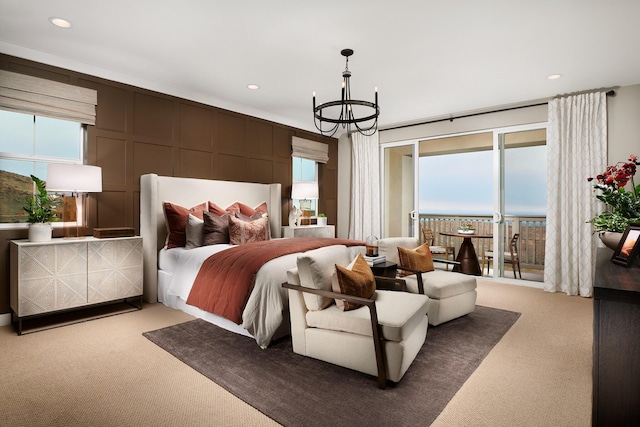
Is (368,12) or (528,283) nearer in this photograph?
(368,12)

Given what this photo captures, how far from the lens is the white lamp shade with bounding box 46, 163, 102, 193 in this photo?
3268mm

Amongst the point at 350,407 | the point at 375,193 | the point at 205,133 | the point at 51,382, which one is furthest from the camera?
the point at 375,193

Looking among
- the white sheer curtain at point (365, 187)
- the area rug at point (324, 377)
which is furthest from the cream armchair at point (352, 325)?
the white sheer curtain at point (365, 187)

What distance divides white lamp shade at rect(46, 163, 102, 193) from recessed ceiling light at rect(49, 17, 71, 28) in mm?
1217

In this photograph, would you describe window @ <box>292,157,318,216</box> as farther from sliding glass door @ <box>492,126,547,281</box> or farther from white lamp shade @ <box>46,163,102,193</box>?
white lamp shade @ <box>46,163,102,193</box>

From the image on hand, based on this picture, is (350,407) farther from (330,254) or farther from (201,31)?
(201,31)

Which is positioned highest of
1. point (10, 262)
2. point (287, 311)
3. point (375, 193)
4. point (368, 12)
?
point (368, 12)

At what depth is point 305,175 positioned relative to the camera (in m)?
6.52

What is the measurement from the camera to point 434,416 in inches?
74.0

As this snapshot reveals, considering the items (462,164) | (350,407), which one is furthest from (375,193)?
(350,407)

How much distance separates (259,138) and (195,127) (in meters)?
1.10

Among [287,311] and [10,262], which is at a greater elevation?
[10,262]

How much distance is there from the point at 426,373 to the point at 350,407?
69 centimetres

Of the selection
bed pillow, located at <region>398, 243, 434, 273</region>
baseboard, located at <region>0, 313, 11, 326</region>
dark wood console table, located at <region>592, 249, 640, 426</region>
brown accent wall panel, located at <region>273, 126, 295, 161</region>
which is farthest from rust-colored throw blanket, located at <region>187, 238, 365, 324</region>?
brown accent wall panel, located at <region>273, 126, 295, 161</region>
